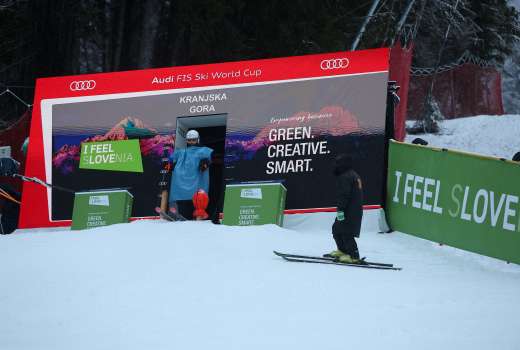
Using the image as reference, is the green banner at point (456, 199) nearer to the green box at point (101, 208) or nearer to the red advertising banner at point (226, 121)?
the red advertising banner at point (226, 121)

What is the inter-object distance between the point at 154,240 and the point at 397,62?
18.6ft

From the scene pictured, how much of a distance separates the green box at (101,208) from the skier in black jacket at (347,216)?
521 centimetres

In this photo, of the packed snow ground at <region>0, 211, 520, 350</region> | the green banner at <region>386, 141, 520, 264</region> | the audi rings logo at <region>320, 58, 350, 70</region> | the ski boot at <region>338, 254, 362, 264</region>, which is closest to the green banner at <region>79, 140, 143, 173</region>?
the packed snow ground at <region>0, 211, 520, 350</region>

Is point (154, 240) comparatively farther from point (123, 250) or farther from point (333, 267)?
point (333, 267)

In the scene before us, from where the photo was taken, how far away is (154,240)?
13062 mm

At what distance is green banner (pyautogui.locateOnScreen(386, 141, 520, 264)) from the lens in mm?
12234

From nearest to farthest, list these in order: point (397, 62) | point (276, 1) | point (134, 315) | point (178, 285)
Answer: point (134, 315)
point (178, 285)
point (397, 62)
point (276, 1)

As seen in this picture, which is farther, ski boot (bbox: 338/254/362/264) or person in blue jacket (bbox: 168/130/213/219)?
person in blue jacket (bbox: 168/130/213/219)

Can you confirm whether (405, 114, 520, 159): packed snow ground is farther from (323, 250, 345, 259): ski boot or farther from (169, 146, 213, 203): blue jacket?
(323, 250, 345, 259): ski boot

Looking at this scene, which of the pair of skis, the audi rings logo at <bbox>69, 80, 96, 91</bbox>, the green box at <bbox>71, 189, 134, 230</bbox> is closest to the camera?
the pair of skis

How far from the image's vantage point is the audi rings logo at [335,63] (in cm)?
1513

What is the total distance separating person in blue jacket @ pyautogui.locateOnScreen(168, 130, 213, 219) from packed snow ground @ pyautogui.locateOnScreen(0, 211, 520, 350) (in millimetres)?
1943

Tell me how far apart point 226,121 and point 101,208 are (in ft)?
8.58

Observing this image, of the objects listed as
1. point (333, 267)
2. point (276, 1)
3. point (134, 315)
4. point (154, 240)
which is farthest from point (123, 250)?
point (276, 1)
